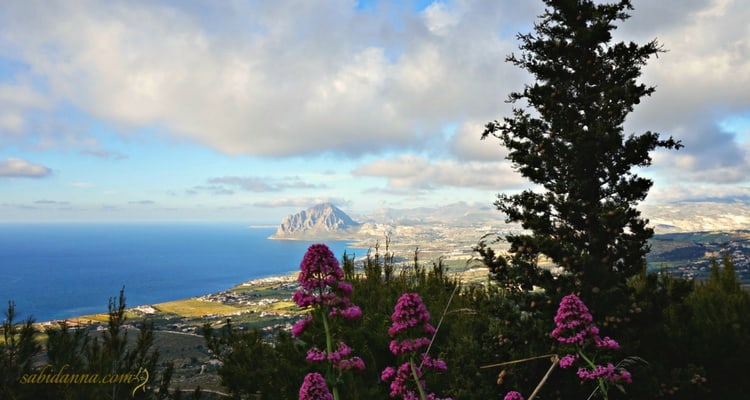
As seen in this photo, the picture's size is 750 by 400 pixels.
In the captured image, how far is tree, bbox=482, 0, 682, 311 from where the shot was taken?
685cm

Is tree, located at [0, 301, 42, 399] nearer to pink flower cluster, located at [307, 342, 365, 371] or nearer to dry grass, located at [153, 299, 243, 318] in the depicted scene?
pink flower cluster, located at [307, 342, 365, 371]

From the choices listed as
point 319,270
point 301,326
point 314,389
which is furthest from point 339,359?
point 319,270

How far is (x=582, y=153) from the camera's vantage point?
23.9 ft

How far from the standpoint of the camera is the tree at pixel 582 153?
270 inches

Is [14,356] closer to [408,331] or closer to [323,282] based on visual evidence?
[323,282]

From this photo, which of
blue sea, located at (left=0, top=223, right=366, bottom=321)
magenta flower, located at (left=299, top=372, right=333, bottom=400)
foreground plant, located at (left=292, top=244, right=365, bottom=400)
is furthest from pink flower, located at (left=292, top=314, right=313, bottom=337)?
blue sea, located at (left=0, top=223, right=366, bottom=321)

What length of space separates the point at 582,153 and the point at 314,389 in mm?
6764

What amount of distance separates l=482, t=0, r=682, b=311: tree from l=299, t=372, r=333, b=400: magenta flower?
5337mm

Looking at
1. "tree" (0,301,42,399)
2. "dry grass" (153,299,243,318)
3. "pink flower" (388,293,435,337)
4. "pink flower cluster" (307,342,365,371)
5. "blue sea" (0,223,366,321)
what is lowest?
"blue sea" (0,223,366,321)

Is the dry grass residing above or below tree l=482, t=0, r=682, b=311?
below

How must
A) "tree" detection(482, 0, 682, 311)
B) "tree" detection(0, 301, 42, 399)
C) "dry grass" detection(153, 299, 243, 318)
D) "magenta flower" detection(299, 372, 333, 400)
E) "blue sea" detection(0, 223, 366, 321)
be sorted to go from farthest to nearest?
1. "blue sea" detection(0, 223, 366, 321)
2. "dry grass" detection(153, 299, 243, 318)
3. "tree" detection(482, 0, 682, 311)
4. "tree" detection(0, 301, 42, 399)
5. "magenta flower" detection(299, 372, 333, 400)

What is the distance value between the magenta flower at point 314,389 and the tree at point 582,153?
17.5ft

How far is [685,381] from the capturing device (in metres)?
5.58

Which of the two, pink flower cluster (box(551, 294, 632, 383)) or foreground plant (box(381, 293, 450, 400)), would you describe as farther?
pink flower cluster (box(551, 294, 632, 383))
